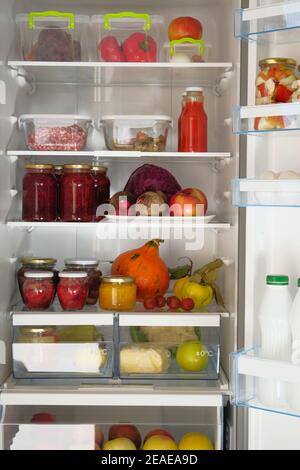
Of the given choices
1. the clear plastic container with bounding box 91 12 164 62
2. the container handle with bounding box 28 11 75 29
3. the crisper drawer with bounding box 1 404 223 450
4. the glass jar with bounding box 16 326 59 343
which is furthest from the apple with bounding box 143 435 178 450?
the container handle with bounding box 28 11 75 29

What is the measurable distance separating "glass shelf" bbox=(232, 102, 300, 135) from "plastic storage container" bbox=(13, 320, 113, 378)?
76 cm

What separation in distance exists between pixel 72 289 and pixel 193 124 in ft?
2.08

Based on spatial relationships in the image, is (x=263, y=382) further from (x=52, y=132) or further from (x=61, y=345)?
(x=52, y=132)

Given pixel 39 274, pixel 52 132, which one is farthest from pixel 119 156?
pixel 39 274

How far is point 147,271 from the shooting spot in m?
2.20

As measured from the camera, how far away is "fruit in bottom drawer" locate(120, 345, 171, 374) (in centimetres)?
209

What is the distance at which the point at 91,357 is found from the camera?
209 centimetres

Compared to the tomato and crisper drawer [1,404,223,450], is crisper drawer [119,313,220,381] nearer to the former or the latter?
crisper drawer [1,404,223,450]

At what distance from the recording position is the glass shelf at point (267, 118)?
1.59 metres

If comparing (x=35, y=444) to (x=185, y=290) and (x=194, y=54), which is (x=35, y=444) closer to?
(x=185, y=290)

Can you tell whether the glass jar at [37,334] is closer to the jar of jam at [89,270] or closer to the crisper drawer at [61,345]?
the crisper drawer at [61,345]

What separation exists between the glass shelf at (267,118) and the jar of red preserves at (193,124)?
1.53ft

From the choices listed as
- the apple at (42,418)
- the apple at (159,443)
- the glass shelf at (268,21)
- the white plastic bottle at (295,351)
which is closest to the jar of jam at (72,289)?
the apple at (42,418)
